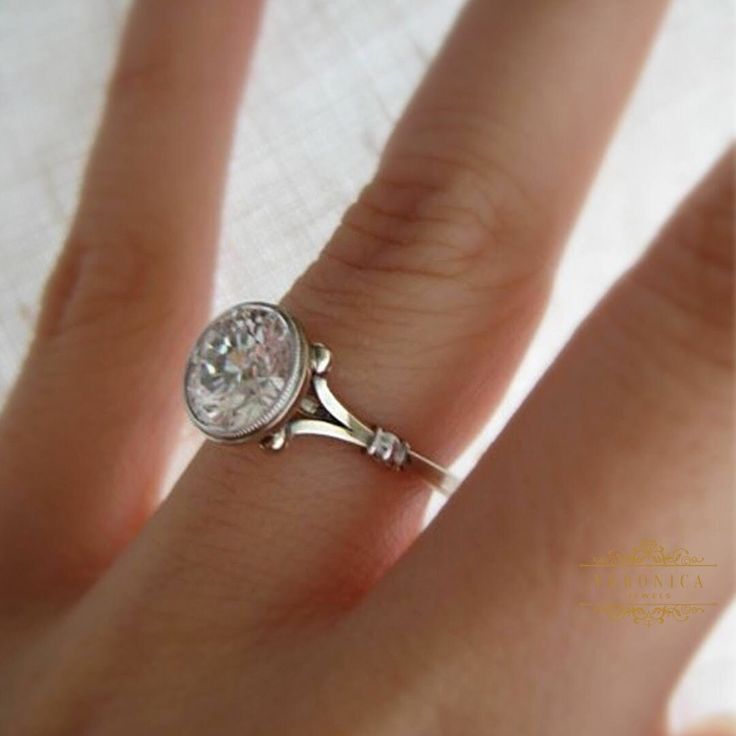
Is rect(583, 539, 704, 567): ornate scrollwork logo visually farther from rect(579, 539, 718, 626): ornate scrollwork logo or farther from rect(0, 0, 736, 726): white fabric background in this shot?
rect(0, 0, 736, 726): white fabric background

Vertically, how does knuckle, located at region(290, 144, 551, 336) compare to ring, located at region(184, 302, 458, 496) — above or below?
above

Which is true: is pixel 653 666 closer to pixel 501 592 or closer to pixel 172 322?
pixel 501 592

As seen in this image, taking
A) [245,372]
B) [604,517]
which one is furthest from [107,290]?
[604,517]

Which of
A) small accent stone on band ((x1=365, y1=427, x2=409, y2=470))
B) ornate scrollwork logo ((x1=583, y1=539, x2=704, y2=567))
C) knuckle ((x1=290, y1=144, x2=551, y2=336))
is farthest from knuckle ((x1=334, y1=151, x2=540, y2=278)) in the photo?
ornate scrollwork logo ((x1=583, y1=539, x2=704, y2=567))

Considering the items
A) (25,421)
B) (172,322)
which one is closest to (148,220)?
(172,322)

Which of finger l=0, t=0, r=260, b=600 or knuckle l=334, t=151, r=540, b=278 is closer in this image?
knuckle l=334, t=151, r=540, b=278

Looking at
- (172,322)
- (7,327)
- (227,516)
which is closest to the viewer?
(227,516)

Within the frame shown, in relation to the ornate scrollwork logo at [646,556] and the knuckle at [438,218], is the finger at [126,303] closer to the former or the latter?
the knuckle at [438,218]
